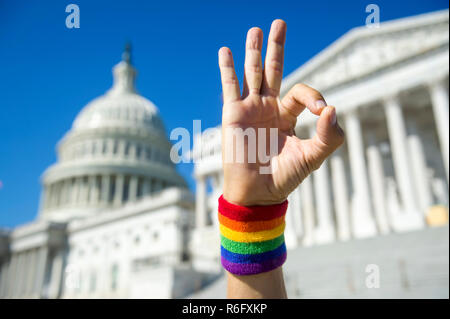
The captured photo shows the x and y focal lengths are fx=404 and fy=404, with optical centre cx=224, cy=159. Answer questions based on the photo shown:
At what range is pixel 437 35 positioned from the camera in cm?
3078

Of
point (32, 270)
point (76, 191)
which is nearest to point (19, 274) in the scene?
point (32, 270)

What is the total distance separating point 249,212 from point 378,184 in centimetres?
3239

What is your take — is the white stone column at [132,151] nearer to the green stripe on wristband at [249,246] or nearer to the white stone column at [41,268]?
the white stone column at [41,268]

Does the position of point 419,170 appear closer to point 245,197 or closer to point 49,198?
point 245,197

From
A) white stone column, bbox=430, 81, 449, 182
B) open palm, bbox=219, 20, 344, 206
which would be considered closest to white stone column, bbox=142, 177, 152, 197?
white stone column, bbox=430, 81, 449, 182

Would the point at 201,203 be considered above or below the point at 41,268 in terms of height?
above

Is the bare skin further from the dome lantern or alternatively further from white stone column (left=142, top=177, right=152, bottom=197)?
the dome lantern

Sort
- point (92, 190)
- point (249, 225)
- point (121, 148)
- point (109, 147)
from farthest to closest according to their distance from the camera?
point (121, 148)
point (109, 147)
point (92, 190)
point (249, 225)

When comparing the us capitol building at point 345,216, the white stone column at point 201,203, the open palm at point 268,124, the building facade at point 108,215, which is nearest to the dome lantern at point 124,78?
the building facade at point 108,215

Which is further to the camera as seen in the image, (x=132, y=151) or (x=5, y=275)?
(x=132, y=151)

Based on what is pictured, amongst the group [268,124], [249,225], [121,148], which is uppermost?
[121,148]

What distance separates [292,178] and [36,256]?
2942 inches

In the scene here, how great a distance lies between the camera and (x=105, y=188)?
3292 inches
